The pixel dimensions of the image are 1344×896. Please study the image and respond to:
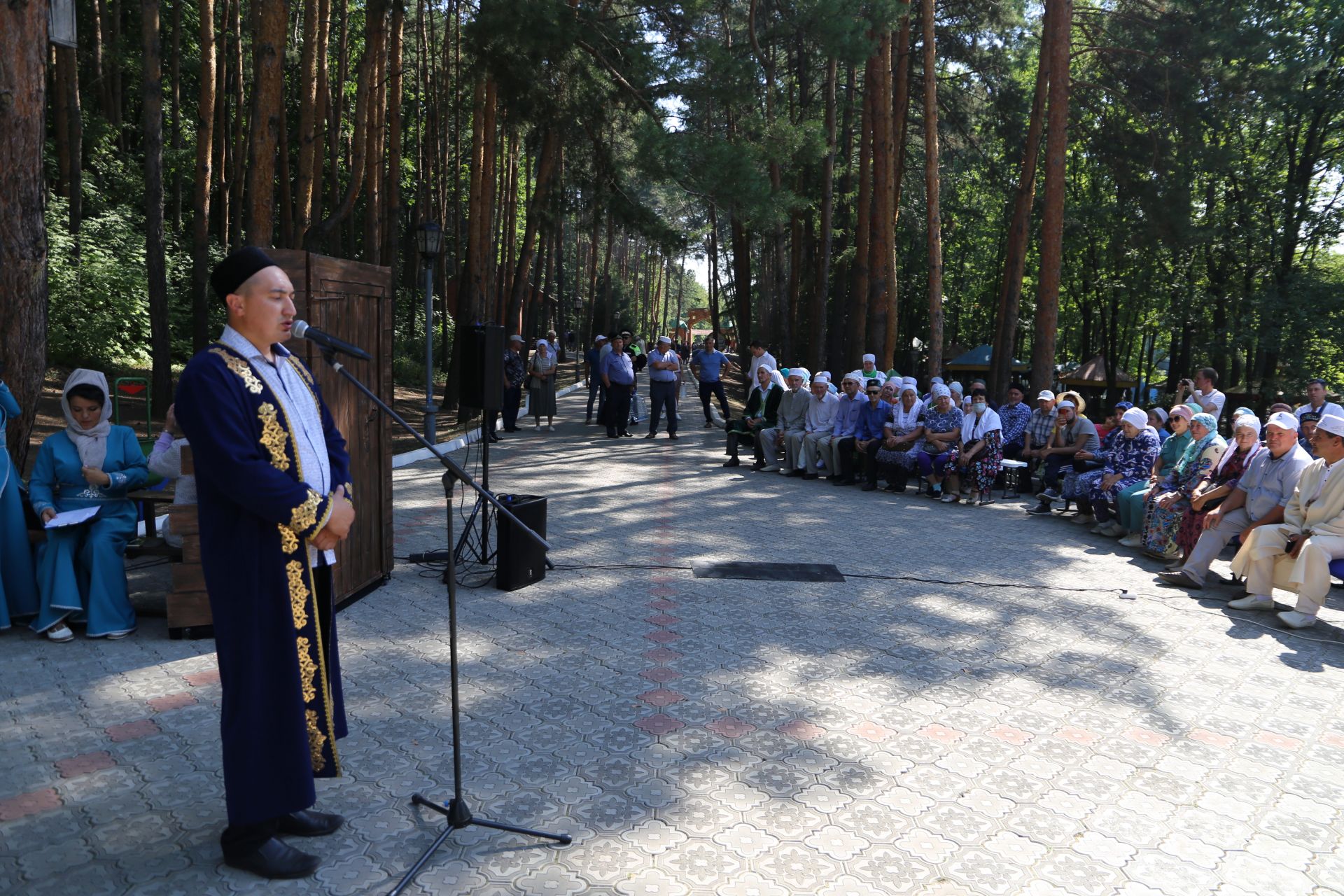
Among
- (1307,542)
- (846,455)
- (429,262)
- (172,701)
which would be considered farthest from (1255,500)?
(429,262)

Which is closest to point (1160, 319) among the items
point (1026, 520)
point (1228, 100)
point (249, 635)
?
point (1228, 100)

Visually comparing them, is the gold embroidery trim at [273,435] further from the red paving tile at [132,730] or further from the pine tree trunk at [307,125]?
the pine tree trunk at [307,125]

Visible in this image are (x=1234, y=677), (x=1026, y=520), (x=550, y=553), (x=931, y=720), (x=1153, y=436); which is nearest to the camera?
(x=931, y=720)

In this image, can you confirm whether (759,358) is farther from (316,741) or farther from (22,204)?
(316,741)

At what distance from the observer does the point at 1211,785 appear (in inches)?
157

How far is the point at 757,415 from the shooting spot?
14641 mm

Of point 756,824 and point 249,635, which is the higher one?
point 249,635

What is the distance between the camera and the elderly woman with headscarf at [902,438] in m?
12.1

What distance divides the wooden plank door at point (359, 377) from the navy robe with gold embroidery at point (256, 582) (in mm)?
Result: 2686

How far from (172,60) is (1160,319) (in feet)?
86.5

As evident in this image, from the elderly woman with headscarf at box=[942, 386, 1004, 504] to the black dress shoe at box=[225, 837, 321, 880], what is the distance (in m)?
9.67

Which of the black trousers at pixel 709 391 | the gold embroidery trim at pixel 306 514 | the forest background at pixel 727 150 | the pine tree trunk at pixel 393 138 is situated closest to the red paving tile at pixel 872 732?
the gold embroidery trim at pixel 306 514

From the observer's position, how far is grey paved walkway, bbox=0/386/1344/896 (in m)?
3.23

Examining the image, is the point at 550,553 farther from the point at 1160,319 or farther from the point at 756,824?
the point at 1160,319
